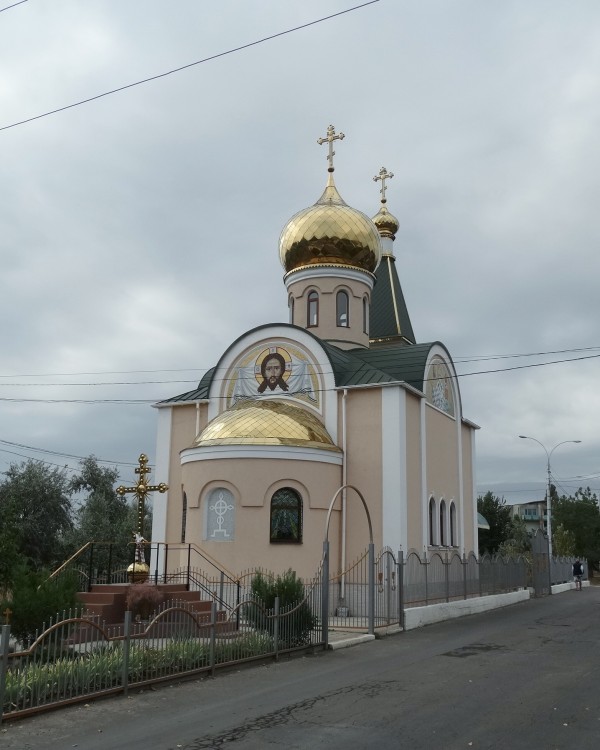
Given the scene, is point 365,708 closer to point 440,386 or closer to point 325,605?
point 325,605

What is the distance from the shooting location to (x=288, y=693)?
29.0ft

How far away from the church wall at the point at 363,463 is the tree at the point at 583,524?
101ft

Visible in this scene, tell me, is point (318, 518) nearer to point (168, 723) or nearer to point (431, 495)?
point (431, 495)

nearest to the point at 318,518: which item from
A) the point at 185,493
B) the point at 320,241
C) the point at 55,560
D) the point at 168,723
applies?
the point at 185,493

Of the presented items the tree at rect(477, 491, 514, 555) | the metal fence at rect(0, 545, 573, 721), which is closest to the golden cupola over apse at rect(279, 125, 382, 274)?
the metal fence at rect(0, 545, 573, 721)

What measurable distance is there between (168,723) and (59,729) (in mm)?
987

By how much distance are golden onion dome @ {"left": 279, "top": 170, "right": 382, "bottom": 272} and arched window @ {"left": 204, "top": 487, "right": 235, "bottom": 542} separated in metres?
8.40

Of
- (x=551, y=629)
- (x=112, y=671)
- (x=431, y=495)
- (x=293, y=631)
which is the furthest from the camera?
(x=431, y=495)

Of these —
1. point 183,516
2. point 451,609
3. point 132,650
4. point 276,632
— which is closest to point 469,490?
point 451,609

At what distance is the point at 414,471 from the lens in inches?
769

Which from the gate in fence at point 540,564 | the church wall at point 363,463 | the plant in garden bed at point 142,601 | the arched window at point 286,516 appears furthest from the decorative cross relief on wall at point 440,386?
the plant in garden bed at point 142,601

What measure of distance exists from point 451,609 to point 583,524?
32567 mm

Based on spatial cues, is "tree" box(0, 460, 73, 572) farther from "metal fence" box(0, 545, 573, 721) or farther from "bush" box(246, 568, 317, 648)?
"bush" box(246, 568, 317, 648)

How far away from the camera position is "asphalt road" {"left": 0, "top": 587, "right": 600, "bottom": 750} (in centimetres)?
672
